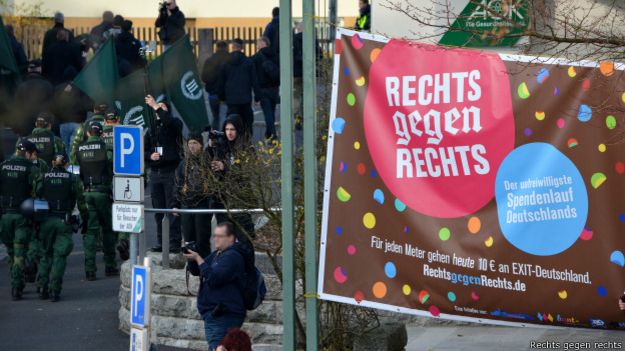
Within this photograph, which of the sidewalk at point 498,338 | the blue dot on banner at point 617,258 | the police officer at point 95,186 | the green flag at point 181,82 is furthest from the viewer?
the green flag at point 181,82

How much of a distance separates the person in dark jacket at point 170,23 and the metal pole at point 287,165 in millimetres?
17420

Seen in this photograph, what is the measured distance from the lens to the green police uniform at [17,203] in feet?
52.6

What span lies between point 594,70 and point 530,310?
1.52m

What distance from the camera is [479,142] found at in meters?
7.89

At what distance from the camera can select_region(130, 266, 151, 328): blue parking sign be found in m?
10.1

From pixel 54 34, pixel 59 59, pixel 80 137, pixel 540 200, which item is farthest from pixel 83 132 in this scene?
pixel 540 200

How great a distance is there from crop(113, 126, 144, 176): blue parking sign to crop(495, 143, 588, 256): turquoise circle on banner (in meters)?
4.38

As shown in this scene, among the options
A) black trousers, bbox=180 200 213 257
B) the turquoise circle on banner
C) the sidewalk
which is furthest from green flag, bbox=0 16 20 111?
the turquoise circle on banner

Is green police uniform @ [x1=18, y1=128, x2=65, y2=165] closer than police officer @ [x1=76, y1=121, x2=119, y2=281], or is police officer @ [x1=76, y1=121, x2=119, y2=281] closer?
police officer @ [x1=76, y1=121, x2=119, y2=281]

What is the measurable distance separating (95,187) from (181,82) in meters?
3.13

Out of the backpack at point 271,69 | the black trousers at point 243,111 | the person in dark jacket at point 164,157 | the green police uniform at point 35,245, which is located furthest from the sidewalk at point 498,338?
the backpack at point 271,69

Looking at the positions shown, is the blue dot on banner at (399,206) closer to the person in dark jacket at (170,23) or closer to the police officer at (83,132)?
the police officer at (83,132)

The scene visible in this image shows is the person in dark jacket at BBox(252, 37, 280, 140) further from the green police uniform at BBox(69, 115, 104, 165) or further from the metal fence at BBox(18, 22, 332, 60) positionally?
the metal fence at BBox(18, 22, 332, 60)

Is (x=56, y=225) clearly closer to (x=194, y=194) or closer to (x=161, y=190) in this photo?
(x=161, y=190)
